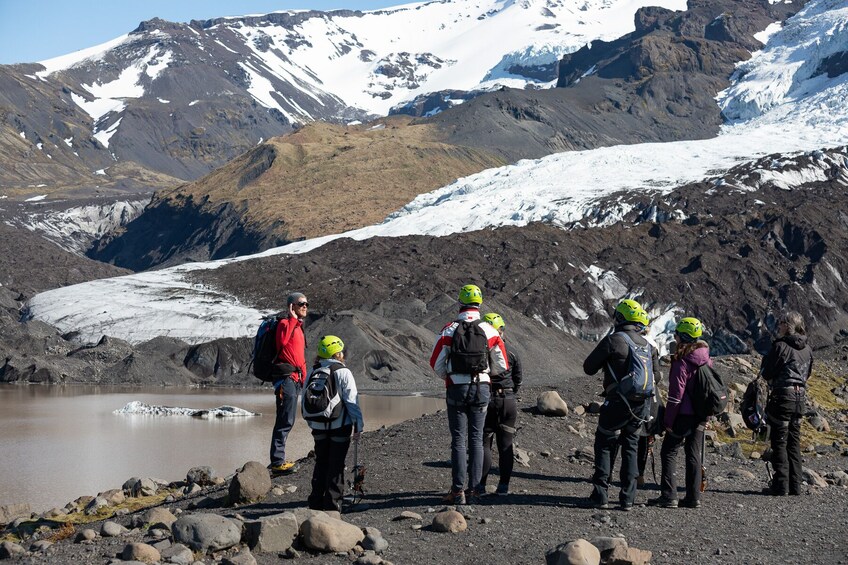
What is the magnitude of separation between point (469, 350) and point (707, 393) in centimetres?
244

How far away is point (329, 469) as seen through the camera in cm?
1032

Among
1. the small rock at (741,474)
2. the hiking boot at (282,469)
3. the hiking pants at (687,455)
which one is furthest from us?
the small rock at (741,474)

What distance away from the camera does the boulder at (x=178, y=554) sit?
8.22m

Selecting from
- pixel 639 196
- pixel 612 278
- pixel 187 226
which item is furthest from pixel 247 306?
pixel 187 226

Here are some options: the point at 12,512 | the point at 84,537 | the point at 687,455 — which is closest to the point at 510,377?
the point at 687,455

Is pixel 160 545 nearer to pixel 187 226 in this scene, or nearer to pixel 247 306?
pixel 247 306

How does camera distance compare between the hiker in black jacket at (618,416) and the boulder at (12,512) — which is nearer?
the hiker in black jacket at (618,416)

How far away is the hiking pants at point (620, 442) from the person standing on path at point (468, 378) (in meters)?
1.09

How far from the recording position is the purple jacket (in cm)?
1112

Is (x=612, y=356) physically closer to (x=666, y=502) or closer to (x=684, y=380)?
(x=684, y=380)

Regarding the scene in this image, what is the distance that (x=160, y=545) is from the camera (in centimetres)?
855

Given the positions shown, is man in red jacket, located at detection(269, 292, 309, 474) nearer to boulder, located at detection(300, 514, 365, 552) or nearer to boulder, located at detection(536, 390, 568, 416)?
boulder, located at detection(300, 514, 365, 552)

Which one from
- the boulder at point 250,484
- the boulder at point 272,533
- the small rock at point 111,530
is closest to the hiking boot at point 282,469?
the boulder at point 250,484

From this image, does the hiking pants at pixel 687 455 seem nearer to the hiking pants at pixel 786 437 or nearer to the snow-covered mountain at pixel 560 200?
the hiking pants at pixel 786 437
